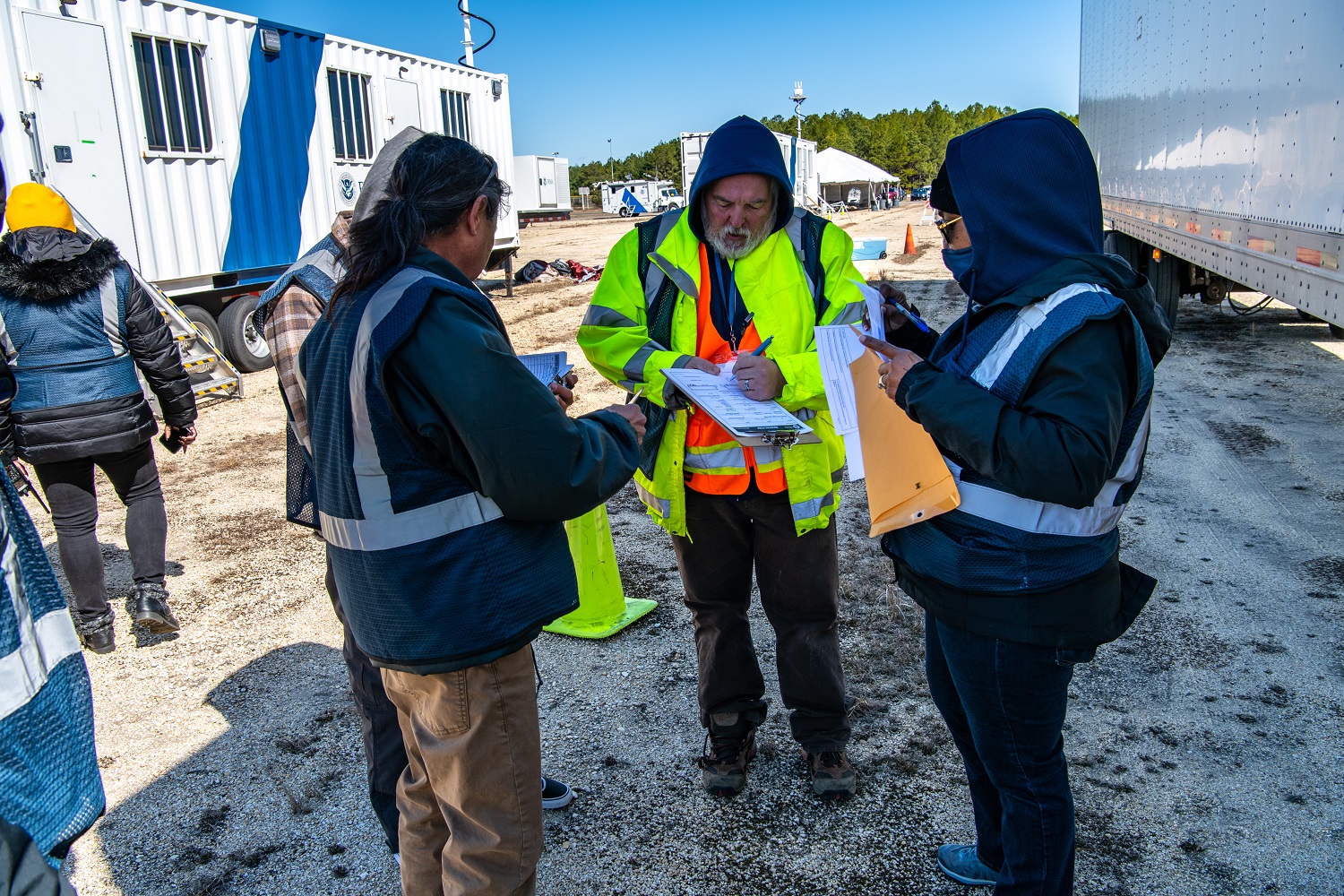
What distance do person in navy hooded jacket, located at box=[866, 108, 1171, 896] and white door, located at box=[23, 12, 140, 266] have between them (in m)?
8.88

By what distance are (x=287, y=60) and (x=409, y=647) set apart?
11.1m

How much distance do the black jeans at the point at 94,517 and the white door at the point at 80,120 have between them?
5337mm

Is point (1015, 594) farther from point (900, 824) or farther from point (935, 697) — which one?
point (900, 824)

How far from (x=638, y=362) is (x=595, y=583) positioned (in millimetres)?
1565

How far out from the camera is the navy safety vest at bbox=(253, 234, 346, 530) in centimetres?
249

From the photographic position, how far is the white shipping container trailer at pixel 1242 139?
3.55 m

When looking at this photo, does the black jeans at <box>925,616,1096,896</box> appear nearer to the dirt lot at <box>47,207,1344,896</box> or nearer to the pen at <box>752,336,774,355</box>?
the dirt lot at <box>47,207,1344,896</box>

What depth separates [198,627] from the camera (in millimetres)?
4375

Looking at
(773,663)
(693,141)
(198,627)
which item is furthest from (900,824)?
(693,141)

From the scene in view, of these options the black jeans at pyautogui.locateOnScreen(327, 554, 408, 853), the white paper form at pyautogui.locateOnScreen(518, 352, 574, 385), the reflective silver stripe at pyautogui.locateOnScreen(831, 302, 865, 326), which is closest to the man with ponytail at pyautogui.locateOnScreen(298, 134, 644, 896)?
the white paper form at pyautogui.locateOnScreen(518, 352, 574, 385)

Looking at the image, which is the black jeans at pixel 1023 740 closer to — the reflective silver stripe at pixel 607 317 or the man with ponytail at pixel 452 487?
the man with ponytail at pixel 452 487

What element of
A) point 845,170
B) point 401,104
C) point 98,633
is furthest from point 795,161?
point 98,633

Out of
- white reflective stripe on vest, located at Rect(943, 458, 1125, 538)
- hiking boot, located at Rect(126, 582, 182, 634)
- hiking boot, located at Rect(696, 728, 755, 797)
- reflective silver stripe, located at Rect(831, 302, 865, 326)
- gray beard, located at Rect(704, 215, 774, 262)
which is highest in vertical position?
gray beard, located at Rect(704, 215, 774, 262)

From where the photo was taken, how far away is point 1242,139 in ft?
15.5
